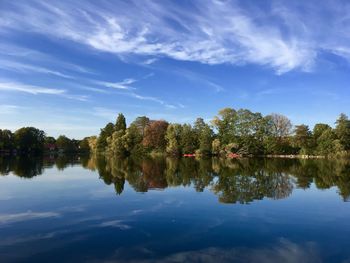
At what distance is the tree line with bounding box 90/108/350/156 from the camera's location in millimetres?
83312

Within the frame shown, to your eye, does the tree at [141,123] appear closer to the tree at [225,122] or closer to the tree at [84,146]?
the tree at [225,122]

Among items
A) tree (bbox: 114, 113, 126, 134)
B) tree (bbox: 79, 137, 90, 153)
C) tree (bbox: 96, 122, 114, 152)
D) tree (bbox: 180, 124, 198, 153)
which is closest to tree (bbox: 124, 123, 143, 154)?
tree (bbox: 114, 113, 126, 134)

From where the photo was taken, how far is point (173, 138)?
292 ft

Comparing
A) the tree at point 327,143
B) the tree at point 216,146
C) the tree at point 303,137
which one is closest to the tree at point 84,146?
the tree at point 216,146

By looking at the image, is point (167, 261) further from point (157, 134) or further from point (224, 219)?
point (157, 134)

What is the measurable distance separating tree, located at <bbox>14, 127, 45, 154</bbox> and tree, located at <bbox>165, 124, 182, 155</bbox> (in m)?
60.4

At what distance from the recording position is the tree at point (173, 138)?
8700 cm

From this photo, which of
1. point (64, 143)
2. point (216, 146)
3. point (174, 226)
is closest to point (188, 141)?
point (216, 146)

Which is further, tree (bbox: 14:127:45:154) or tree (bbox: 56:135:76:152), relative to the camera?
tree (bbox: 56:135:76:152)

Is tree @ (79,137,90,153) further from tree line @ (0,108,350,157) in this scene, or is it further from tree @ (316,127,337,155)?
tree @ (316,127,337,155)

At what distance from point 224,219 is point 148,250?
182 inches

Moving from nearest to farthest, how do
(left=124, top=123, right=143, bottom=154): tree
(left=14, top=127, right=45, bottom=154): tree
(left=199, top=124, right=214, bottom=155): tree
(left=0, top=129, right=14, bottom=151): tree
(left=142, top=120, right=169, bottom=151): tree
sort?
(left=199, top=124, right=214, bottom=155): tree → (left=124, top=123, right=143, bottom=154): tree → (left=142, top=120, right=169, bottom=151): tree → (left=0, top=129, right=14, bottom=151): tree → (left=14, top=127, right=45, bottom=154): tree

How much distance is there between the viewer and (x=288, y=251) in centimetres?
900

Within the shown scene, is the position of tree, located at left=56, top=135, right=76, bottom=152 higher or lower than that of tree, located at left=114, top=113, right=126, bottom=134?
lower
